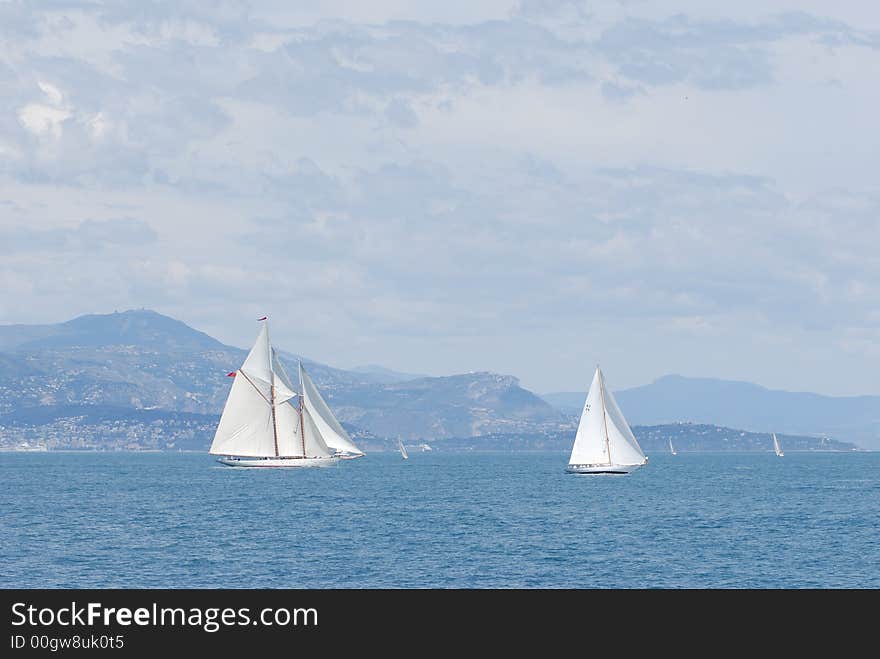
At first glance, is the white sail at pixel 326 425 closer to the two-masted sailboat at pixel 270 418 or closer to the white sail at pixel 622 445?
the two-masted sailboat at pixel 270 418

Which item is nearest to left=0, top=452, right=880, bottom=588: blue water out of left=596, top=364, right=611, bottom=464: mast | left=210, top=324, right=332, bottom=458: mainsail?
left=596, top=364, right=611, bottom=464: mast

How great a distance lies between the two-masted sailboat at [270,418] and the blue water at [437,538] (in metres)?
32.6

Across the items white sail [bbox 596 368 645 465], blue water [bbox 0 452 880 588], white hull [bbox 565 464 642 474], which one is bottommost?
blue water [bbox 0 452 880 588]

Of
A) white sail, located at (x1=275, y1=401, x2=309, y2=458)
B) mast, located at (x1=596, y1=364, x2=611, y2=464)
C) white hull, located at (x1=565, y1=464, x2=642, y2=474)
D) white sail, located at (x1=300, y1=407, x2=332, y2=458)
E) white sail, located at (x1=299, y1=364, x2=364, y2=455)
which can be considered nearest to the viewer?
mast, located at (x1=596, y1=364, x2=611, y2=464)

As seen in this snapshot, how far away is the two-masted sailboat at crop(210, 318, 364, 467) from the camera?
18275 centimetres

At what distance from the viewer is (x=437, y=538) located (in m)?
83.4

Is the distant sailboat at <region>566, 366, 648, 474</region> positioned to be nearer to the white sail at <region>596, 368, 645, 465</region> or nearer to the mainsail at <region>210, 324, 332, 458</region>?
the white sail at <region>596, 368, 645, 465</region>

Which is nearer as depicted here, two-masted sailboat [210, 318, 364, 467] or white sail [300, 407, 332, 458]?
two-masted sailboat [210, 318, 364, 467]

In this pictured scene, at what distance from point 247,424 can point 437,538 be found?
107 meters

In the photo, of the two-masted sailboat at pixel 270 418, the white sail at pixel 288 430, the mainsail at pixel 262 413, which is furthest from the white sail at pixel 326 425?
the white sail at pixel 288 430

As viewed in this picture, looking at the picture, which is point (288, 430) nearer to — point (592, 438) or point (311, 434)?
point (311, 434)

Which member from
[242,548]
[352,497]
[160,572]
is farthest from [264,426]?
[160,572]

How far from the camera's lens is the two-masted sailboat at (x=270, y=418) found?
182750 millimetres
